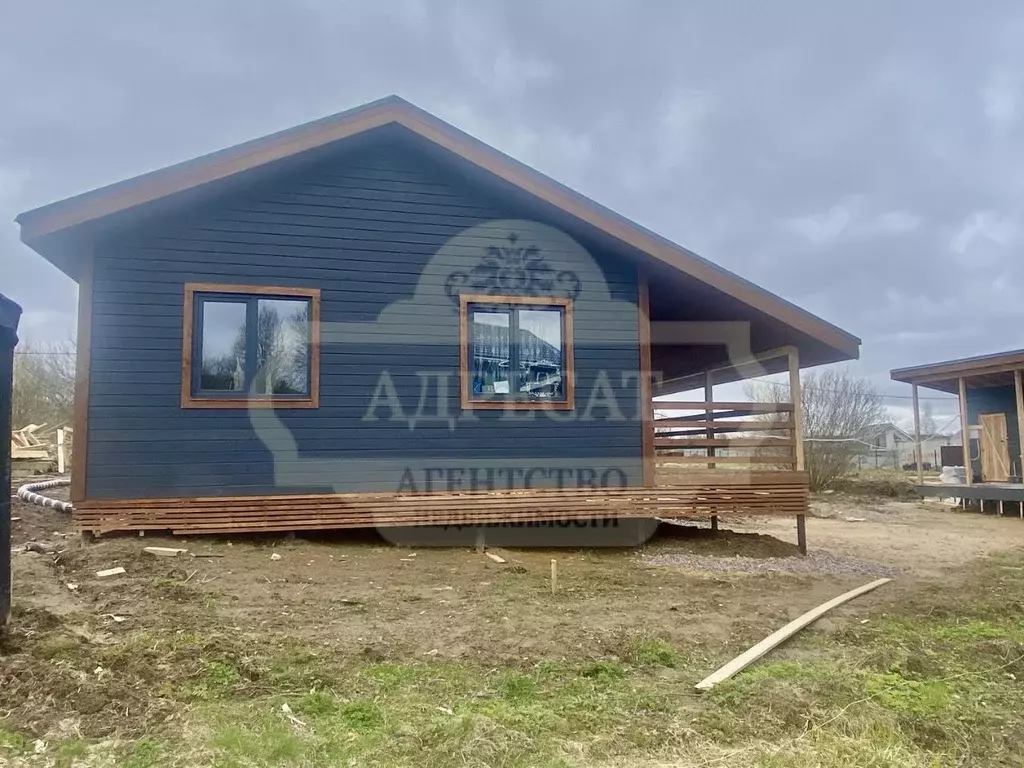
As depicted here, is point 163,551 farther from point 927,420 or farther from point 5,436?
point 927,420

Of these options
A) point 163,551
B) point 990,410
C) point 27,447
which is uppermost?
point 990,410

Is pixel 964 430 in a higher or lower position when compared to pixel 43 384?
lower

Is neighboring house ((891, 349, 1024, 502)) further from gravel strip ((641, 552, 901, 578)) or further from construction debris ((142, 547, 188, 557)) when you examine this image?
construction debris ((142, 547, 188, 557))

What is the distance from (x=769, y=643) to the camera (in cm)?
493

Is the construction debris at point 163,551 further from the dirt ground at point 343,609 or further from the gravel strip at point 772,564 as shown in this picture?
the gravel strip at point 772,564

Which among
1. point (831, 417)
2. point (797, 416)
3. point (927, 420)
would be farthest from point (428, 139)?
point (927, 420)

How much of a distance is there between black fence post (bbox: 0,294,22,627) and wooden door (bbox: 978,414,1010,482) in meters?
20.6

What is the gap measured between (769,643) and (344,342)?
5.93m

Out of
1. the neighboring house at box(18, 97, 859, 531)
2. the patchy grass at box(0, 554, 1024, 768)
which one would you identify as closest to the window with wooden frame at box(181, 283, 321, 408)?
the neighboring house at box(18, 97, 859, 531)

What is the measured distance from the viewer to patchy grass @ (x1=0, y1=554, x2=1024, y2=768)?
10.1 feet

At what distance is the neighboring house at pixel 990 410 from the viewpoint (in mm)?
16359

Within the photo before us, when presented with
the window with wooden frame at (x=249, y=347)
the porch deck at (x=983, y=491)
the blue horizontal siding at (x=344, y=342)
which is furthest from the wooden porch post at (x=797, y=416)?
the porch deck at (x=983, y=491)

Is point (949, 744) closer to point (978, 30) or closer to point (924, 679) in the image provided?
point (924, 679)

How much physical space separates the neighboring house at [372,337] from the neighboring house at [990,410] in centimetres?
950
